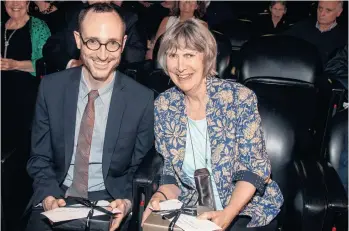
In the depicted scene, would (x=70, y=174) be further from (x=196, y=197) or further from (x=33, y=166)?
(x=196, y=197)

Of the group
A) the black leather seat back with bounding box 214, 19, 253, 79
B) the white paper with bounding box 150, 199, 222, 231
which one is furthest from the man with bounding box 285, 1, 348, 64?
the white paper with bounding box 150, 199, 222, 231

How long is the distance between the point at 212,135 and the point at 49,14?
10.1ft

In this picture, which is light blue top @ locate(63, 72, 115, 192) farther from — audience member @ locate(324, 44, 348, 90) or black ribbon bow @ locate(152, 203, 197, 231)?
audience member @ locate(324, 44, 348, 90)

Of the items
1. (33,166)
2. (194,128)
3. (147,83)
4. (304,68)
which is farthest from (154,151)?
(304,68)

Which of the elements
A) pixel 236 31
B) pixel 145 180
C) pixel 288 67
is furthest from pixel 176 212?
pixel 236 31

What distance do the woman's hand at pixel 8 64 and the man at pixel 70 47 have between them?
0.29 meters

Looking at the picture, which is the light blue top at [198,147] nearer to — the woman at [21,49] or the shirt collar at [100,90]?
the shirt collar at [100,90]

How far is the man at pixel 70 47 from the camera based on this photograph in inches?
120

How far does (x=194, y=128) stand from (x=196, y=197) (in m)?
0.32

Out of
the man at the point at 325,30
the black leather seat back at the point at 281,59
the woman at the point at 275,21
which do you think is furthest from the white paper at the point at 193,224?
the woman at the point at 275,21

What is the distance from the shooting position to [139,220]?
2.02 metres

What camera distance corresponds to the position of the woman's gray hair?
71.1 inches

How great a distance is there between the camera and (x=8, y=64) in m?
3.33

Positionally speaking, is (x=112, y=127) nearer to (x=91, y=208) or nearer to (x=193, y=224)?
(x=91, y=208)
